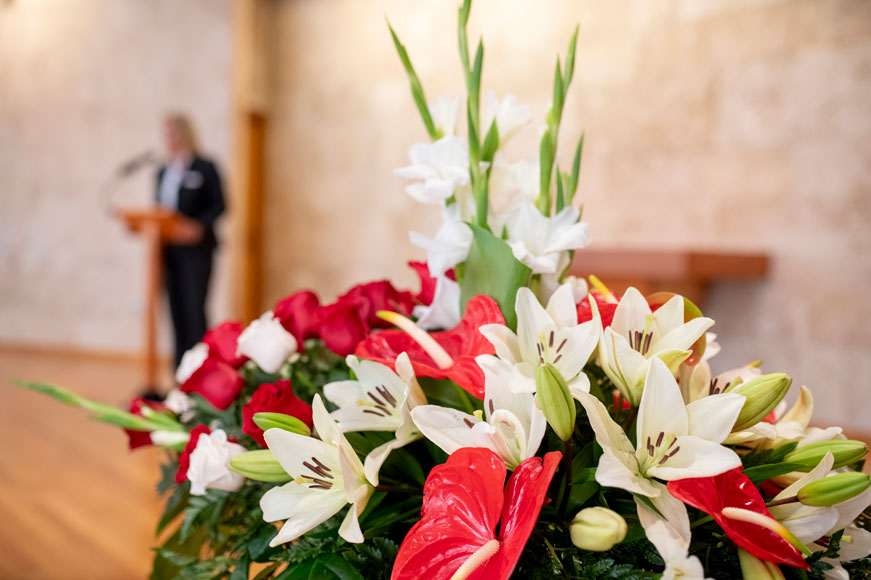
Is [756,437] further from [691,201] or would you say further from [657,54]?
[657,54]

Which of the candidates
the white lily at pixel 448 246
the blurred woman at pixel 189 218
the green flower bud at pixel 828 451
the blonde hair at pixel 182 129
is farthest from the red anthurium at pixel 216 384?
the blonde hair at pixel 182 129

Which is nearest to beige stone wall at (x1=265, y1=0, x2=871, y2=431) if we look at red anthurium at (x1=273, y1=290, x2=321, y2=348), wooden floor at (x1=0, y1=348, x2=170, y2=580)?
wooden floor at (x1=0, y1=348, x2=170, y2=580)

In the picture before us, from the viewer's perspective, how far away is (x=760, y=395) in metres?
0.39

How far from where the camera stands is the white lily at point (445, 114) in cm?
54

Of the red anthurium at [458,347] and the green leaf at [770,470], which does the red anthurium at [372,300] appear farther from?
the green leaf at [770,470]

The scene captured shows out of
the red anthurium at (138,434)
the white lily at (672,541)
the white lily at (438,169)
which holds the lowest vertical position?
the red anthurium at (138,434)

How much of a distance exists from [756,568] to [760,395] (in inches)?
Answer: 3.6

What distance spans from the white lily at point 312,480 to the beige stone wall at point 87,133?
6006 millimetres

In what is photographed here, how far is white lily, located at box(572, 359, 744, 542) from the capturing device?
36 cm

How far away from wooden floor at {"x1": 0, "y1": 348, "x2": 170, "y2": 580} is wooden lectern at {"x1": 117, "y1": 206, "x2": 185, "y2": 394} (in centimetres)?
48

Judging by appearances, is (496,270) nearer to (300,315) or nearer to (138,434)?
(300,315)

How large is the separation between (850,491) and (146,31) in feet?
23.5

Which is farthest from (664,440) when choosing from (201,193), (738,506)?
(201,193)

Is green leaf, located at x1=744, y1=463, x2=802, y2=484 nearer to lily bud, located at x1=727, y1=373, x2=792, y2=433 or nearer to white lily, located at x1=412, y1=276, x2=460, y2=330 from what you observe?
lily bud, located at x1=727, y1=373, x2=792, y2=433
